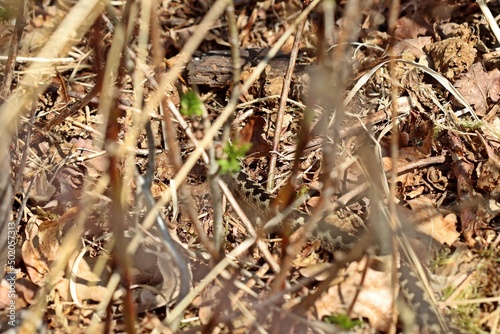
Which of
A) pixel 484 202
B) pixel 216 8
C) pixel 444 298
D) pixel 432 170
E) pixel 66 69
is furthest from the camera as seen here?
pixel 66 69

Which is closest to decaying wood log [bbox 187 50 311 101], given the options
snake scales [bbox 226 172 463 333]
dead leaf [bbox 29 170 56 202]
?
snake scales [bbox 226 172 463 333]

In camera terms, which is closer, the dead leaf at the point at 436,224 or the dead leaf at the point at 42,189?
the dead leaf at the point at 436,224

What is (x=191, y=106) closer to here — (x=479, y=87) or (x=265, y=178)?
(x=265, y=178)

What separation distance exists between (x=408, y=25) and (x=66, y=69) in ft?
10.6

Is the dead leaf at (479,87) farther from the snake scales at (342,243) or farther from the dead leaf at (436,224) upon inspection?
the snake scales at (342,243)

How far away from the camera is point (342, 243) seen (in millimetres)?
4379

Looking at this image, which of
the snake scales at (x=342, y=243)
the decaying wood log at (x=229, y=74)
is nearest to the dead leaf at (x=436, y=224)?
the snake scales at (x=342, y=243)

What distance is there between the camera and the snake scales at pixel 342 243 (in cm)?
363

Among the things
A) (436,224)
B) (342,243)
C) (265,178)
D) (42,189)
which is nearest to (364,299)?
(342,243)

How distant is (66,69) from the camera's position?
5789 millimetres

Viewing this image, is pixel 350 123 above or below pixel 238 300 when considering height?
above

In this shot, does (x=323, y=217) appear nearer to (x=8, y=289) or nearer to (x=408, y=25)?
(x=8, y=289)

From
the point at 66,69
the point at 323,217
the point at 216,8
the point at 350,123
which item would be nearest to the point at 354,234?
the point at 323,217

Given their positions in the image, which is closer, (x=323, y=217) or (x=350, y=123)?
(x=323, y=217)
